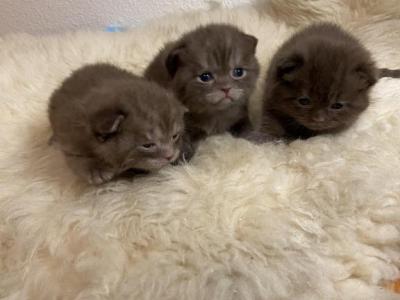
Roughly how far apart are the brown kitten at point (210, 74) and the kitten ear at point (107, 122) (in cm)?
26

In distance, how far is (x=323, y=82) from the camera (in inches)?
50.3

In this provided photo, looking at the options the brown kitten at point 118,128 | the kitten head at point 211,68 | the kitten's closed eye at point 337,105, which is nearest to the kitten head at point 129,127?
the brown kitten at point 118,128

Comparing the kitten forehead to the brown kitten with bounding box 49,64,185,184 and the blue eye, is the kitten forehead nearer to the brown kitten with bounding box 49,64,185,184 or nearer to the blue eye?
the blue eye

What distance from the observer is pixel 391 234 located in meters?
1.09

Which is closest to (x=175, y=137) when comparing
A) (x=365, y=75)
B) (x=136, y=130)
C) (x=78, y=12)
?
(x=136, y=130)

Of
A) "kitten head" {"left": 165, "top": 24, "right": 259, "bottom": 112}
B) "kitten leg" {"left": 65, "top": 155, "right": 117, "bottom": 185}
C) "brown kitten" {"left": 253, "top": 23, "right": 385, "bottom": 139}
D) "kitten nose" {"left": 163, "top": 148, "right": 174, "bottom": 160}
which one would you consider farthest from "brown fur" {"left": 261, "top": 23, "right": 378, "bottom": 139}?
"kitten leg" {"left": 65, "top": 155, "right": 117, "bottom": 185}

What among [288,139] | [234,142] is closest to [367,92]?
[288,139]

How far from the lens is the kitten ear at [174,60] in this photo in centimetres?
129

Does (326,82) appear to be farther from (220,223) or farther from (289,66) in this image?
(220,223)

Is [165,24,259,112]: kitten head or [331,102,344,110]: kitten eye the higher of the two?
[165,24,259,112]: kitten head

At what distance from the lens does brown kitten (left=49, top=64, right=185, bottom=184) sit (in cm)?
112

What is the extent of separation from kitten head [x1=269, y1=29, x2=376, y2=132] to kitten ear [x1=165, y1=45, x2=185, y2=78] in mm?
261

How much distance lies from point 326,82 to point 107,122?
568 mm

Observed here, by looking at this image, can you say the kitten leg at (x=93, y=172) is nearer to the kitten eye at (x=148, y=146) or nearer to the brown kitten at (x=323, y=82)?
the kitten eye at (x=148, y=146)
